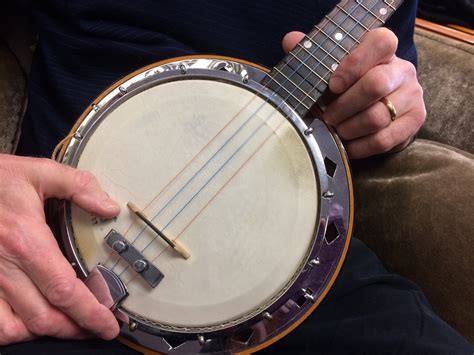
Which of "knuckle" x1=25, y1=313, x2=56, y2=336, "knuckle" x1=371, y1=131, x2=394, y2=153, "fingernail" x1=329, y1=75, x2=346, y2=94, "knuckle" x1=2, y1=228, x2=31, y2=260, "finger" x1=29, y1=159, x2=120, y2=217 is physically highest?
"fingernail" x1=329, y1=75, x2=346, y2=94

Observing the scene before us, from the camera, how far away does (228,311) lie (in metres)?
0.55

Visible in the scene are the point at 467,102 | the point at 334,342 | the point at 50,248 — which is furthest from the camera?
the point at 467,102

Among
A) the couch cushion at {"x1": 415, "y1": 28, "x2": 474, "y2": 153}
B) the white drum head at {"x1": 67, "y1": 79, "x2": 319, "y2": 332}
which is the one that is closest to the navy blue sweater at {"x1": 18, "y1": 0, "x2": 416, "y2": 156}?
the white drum head at {"x1": 67, "y1": 79, "x2": 319, "y2": 332}

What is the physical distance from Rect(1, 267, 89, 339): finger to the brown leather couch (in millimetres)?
346

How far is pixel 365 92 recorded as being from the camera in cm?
62

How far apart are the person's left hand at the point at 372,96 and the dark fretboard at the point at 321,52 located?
0.02m

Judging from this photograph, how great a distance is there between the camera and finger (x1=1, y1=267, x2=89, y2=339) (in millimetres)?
503

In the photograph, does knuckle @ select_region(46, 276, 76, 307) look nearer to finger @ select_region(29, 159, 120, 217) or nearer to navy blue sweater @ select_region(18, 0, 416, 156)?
finger @ select_region(29, 159, 120, 217)

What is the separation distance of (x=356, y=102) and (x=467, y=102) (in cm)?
44

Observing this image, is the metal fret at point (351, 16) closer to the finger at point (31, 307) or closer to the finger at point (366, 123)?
the finger at point (366, 123)

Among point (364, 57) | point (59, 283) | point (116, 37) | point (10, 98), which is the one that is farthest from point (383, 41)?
point (10, 98)

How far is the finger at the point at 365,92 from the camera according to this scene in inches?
24.1

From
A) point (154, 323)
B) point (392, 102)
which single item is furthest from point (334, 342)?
point (392, 102)

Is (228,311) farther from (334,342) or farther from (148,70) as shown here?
(148,70)
